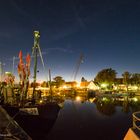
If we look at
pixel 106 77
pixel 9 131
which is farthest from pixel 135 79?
pixel 9 131

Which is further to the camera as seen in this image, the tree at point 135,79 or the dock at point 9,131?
the tree at point 135,79

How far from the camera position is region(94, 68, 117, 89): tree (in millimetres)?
143000

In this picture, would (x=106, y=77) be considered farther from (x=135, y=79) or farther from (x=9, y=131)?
(x=9, y=131)

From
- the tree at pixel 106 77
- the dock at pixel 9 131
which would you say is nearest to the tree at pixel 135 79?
the tree at pixel 106 77

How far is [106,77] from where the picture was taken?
142m

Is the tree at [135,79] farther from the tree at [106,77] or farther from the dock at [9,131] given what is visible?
the dock at [9,131]

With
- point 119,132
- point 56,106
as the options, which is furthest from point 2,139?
point 119,132

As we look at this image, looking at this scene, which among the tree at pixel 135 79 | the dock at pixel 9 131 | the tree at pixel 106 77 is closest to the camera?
the dock at pixel 9 131

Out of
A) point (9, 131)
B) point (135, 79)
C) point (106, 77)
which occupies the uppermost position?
point (106, 77)

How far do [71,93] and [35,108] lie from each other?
84.2 m

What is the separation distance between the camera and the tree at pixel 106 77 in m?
143

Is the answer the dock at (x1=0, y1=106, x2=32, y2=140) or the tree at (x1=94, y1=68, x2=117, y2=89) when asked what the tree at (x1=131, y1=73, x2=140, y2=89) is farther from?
the dock at (x1=0, y1=106, x2=32, y2=140)

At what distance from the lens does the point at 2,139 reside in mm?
18906

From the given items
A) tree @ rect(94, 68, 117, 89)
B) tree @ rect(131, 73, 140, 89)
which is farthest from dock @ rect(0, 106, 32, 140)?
tree @ rect(131, 73, 140, 89)
